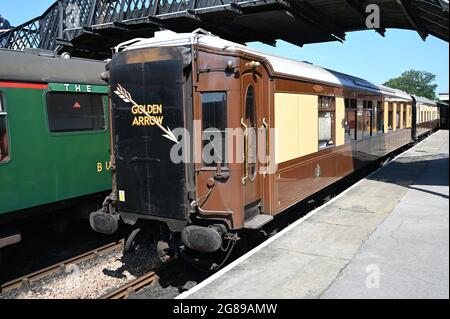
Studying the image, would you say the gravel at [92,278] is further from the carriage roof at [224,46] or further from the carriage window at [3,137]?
the carriage roof at [224,46]

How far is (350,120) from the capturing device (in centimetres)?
1065

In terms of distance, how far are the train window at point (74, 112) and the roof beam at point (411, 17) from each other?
22.8 ft

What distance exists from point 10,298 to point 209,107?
13.3ft

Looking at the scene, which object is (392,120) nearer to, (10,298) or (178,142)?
(178,142)

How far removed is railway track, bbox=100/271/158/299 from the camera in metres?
6.06

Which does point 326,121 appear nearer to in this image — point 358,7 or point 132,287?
point 358,7

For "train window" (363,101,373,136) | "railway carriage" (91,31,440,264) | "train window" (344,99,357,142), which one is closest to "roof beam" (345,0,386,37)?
"train window" (363,101,373,136)

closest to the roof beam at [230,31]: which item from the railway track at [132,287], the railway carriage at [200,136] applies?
the railway carriage at [200,136]

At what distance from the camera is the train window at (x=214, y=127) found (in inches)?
226

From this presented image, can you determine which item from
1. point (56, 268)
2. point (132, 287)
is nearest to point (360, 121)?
point (132, 287)

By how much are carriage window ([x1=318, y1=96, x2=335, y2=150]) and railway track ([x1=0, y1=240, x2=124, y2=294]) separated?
455 centimetres

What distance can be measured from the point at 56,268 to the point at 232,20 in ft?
35.7

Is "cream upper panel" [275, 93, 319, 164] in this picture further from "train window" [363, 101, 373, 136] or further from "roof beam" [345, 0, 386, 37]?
"roof beam" [345, 0, 386, 37]

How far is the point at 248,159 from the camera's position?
605cm
